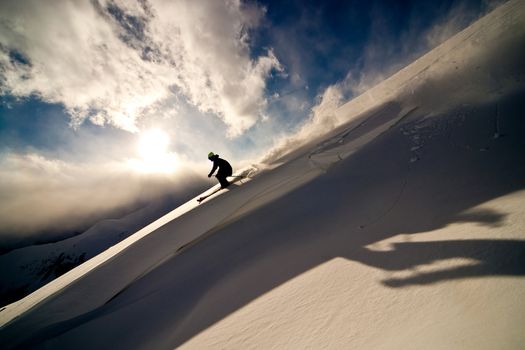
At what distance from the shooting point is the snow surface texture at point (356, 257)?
177 cm

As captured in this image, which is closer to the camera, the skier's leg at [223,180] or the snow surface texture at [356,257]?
the snow surface texture at [356,257]

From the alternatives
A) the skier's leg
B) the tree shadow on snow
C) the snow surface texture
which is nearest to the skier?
the skier's leg

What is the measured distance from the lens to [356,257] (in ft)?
9.16

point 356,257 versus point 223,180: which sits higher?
point 223,180

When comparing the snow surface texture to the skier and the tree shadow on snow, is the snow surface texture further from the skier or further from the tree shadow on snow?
the skier

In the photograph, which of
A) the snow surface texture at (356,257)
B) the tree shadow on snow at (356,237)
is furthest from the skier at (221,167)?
the tree shadow on snow at (356,237)

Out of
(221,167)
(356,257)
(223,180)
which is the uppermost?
(221,167)

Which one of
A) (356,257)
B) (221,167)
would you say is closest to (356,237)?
(356,257)

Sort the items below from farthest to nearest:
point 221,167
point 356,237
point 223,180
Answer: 1. point 223,180
2. point 221,167
3. point 356,237

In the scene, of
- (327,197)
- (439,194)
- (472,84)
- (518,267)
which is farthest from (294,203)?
(472,84)

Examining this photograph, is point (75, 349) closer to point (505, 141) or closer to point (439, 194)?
point (439, 194)

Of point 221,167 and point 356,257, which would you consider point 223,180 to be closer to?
point 221,167

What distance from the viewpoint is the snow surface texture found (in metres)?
1.77

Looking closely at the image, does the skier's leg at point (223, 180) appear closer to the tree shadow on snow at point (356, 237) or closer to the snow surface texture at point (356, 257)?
the snow surface texture at point (356, 257)
